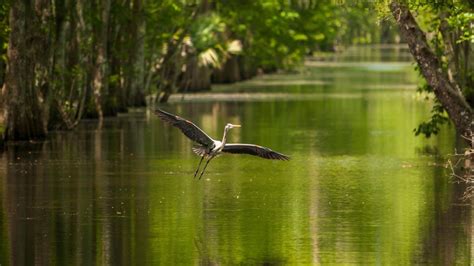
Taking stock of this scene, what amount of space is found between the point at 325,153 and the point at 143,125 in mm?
10642

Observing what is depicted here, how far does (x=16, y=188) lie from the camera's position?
74.2 feet

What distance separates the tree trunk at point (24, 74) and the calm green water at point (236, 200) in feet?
2.59

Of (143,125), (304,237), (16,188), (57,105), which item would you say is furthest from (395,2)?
(143,125)

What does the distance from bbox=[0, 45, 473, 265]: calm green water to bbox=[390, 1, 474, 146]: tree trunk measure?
1043 mm

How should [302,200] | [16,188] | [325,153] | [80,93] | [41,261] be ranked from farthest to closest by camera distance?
[80,93]
[325,153]
[16,188]
[302,200]
[41,261]

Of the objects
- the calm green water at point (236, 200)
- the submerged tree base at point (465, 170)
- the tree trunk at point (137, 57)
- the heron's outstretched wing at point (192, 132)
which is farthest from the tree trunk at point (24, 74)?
the tree trunk at point (137, 57)

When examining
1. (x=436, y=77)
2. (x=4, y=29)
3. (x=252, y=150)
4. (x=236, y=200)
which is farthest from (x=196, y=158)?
(x=252, y=150)

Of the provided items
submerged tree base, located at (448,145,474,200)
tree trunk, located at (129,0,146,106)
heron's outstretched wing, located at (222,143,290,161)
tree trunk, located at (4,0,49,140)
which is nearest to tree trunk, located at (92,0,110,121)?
tree trunk, located at (129,0,146,106)

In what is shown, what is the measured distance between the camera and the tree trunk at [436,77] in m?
24.4

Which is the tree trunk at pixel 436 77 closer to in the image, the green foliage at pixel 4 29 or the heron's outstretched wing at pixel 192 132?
the heron's outstretched wing at pixel 192 132

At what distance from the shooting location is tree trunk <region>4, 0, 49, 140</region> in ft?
106

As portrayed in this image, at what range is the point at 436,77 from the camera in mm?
24578

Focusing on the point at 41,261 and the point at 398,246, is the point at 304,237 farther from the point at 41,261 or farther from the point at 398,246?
the point at 41,261

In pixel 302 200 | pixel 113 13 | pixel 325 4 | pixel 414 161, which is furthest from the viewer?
pixel 325 4
